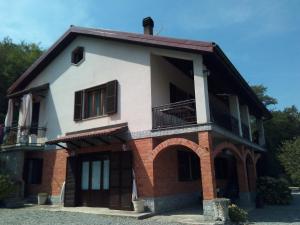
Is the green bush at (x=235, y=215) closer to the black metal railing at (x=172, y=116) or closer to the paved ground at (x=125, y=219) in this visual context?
the paved ground at (x=125, y=219)

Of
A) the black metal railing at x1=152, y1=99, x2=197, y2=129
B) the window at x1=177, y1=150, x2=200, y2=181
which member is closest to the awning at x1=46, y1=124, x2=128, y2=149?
the black metal railing at x1=152, y1=99, x2=197, y2=129

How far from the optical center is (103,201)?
516 inches

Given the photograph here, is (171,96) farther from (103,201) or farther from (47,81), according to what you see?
(47,81)

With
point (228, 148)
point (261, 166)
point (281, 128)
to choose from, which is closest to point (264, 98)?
point (281, 128)

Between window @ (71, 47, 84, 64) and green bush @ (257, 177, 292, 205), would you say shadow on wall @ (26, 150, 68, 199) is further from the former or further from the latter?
green bush @ (257, 177, 292, 205)

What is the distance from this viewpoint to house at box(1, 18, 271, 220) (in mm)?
11500

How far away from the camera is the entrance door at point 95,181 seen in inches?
520

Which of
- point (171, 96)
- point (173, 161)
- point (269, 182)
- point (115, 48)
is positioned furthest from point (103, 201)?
point (269, 182)

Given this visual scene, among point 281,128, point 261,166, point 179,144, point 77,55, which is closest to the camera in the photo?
point 179,144

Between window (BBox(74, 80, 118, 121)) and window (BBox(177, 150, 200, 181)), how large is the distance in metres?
4.30

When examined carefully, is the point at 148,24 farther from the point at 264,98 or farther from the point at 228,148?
the point at 264,98

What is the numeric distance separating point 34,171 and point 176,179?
27.1ft

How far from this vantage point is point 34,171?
53.1 ft

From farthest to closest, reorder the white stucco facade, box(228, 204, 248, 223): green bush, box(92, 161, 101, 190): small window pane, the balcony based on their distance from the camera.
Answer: box(92, 161, 101, 190): small window pane < the white stucco facade < the balcony < box(228, 204, 248, 223): green bush
